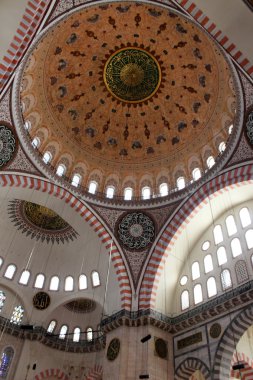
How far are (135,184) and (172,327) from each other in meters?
6.30

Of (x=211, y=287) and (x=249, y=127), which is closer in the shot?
(x=249, y=127)

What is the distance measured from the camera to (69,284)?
53.2 feet

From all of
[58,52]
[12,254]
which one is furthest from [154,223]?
[58,52]

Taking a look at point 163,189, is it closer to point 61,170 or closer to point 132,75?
point 61,170

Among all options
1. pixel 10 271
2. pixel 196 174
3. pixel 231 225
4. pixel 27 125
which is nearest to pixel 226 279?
pixel 231 225

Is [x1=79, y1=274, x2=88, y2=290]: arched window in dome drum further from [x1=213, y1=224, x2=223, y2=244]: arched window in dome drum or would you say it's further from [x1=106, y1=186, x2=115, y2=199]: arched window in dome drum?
[x1=213, y1=224, x2=223, y2=244]: arched window in dome drum

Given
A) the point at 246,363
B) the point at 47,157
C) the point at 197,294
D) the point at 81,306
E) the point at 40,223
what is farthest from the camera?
the point at 81,306

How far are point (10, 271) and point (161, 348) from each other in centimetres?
781

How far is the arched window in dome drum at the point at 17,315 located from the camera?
1506 cm

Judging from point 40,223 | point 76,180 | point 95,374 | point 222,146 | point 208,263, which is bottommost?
point 95,374

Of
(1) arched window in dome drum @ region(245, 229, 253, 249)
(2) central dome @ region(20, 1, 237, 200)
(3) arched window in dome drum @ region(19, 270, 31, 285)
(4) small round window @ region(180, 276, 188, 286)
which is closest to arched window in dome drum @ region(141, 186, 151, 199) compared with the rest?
(2) central dome @ region(20, 1, 237, 200)

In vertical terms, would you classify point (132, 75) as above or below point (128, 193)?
above

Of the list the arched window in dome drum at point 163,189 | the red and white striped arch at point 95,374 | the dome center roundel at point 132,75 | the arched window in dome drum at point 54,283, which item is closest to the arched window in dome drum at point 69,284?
the arched window in dome drum at point 54,283

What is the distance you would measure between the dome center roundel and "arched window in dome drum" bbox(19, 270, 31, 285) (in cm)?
933
